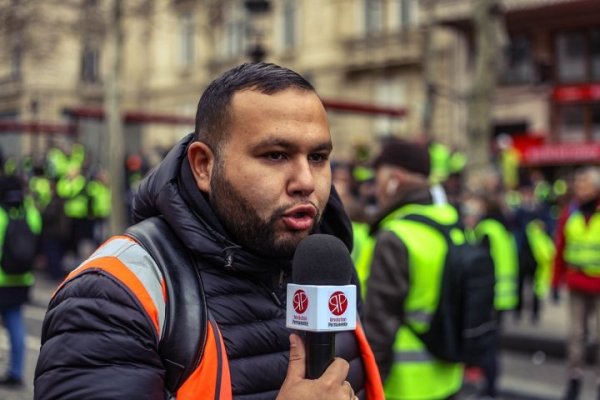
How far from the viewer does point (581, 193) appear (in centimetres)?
729

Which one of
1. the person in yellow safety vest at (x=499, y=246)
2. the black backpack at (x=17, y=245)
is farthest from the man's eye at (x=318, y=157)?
the person in yellow safety vest at (x=499, y=246)

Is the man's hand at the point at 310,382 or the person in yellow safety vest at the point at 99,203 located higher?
the man's hand at the point at 310,382

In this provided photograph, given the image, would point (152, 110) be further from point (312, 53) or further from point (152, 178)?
point (152, 178)

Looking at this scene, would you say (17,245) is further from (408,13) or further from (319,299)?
(408,13)

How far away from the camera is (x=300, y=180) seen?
5.38 feet

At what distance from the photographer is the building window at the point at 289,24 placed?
31445mm

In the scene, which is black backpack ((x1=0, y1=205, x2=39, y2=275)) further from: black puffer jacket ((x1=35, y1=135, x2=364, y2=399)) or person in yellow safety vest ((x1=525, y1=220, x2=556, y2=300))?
person in yellow safety vest ((x1=525, y1=220, x2=556, y2=300))

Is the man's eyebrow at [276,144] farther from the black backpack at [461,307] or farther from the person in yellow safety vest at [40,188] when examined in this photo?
the person in yellow safety vest at [40,188]

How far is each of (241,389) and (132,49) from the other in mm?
38599

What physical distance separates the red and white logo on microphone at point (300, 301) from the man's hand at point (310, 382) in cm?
5

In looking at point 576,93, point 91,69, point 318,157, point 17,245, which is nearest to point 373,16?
point 576,93

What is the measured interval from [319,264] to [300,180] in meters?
0.19

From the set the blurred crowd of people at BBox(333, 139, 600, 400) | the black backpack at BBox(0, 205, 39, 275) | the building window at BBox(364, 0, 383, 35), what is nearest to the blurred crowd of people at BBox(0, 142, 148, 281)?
the blurred crowd of people at BBox(333, 139, 600, 400)

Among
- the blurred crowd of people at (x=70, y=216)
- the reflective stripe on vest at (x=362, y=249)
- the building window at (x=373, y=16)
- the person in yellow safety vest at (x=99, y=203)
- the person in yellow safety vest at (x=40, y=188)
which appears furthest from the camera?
the building window at (x=373, y=16)
